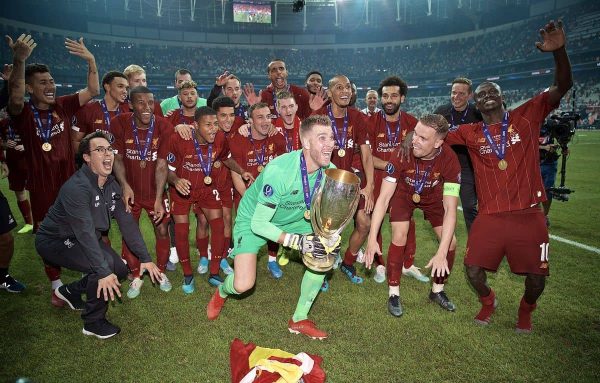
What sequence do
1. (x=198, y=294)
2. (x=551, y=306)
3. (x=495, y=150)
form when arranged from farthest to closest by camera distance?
(x=198, y=294), (x=551, y=306), (x=495, y=150)

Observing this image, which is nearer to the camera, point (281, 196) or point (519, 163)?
point (281, 196)

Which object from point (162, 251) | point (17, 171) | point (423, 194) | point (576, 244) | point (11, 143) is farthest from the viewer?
point (17, 171)

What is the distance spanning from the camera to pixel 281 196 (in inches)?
141

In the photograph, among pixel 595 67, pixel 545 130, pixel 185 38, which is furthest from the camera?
pixel 185 38

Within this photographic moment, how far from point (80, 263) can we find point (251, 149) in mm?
2547

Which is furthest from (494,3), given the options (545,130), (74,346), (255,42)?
(74,346)

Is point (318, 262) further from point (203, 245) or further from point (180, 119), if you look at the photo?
point (180, 119)

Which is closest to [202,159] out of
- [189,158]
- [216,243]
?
[189,158]

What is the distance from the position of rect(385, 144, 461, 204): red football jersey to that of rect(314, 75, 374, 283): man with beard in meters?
0.77

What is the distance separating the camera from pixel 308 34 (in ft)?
165

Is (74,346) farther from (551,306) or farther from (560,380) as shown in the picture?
(551,306)

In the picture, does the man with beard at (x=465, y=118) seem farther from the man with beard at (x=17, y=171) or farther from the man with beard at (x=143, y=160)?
the man with beard at (x=17, y=171)

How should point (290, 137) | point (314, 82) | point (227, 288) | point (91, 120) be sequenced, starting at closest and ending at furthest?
point (227, 288) → point (91, 120) → point (290, 137) → point (314, 82)

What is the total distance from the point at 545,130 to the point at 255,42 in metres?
46.8
